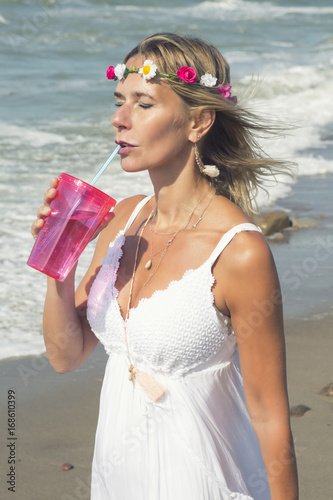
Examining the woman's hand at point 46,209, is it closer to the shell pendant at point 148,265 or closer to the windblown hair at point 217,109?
the shell pendant at point 148,265

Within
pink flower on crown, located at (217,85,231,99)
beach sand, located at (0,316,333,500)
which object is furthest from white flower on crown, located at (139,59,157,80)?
beach sand, located at (0,316,333,500)

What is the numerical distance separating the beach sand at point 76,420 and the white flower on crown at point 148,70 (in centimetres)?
232

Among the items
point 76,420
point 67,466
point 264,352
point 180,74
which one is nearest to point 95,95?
point 76,420

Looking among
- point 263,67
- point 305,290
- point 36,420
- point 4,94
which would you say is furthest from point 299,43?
point 36,420

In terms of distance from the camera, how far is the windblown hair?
242cm

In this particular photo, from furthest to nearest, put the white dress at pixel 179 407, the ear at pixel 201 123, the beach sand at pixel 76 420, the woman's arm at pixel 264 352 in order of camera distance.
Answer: the beach sand at pixel 76 420, the ear at pixel 201 123, the white dress at pixel 179 407, the woman's arm at pixel 264 352

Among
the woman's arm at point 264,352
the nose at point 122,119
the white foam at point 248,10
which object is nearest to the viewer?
the woman's arm at point 264,352

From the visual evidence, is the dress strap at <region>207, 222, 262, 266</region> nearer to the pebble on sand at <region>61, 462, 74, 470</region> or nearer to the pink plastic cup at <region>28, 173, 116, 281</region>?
the pink plastic cup at <region>28, 173, 116, 281</region>

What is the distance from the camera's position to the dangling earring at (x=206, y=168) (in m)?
2.49

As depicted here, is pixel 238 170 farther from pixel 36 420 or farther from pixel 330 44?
pixel 330 44

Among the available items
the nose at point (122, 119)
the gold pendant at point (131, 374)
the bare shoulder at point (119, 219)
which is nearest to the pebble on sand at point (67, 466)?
the bare shoulder at point (119, 219)

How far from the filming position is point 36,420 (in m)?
4.47

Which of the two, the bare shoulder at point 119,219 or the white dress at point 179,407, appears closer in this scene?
the white dress at point 179,407

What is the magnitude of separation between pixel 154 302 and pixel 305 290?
4165 millimetres
